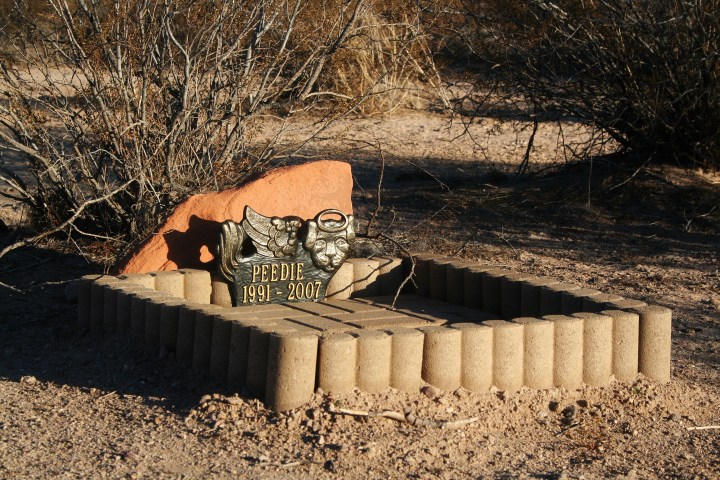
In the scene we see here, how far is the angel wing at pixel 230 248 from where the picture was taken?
559 cm

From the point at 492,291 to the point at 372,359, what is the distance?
4.91 feet

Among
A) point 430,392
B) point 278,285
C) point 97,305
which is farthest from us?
point 278,285

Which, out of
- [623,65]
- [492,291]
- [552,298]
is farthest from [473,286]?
[623,65]

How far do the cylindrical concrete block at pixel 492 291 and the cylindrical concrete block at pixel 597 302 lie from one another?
0.60 metres

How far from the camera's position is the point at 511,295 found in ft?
18.7

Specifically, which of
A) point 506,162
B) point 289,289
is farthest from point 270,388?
point 506,162

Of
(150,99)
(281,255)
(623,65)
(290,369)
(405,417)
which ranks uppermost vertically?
(623,65)

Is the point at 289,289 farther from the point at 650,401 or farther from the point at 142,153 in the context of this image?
the point at 650,401

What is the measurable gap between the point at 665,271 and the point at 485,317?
6.44 feet

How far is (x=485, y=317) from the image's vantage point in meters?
5.73

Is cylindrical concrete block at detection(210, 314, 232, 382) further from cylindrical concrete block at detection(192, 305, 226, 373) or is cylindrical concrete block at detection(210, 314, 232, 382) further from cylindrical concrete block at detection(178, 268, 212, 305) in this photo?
cylindrical concrete block at detection(178, 268, 212, 305)

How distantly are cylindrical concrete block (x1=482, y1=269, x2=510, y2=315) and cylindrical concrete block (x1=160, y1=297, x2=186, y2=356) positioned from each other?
1721 mm

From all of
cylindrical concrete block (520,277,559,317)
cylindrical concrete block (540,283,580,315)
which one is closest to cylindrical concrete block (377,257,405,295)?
cylindrical concrete block (520,277,559,317)

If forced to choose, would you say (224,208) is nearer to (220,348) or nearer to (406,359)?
(220,348)
